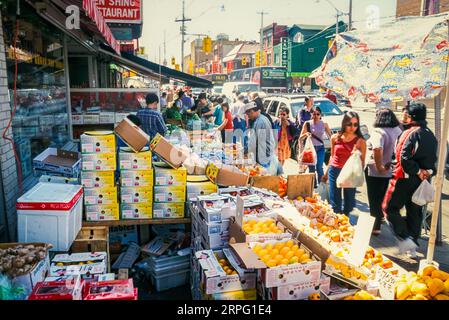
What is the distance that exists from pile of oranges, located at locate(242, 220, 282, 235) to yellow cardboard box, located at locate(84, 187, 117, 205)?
176 cm

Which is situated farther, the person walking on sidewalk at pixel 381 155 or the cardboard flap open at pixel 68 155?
the person walking on sidewalk at pixel 381 155

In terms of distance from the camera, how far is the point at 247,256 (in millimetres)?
3305

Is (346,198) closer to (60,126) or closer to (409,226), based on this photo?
(409,226)

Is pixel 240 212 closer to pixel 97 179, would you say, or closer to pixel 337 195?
pixel 97 179

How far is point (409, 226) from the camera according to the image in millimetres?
5551

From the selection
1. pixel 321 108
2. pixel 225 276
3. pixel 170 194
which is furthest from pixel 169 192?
pixel 321 108

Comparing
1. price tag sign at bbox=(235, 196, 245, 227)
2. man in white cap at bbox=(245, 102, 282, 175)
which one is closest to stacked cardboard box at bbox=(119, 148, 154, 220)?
price tag sign at bbox=(235, 196, 245, 227)

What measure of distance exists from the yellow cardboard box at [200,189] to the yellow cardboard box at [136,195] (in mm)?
518

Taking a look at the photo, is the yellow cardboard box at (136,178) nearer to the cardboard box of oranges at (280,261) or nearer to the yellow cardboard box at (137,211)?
the yellow cardboard box at (137,211)

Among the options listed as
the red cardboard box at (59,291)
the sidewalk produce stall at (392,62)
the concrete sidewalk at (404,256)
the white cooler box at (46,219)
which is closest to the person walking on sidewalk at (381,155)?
the concrete sidewalk at (404,256)

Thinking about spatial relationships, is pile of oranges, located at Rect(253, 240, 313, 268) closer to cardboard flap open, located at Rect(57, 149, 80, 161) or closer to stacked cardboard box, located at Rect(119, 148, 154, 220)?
stacked cardboard box, located at Rect(119, 148, 154, 220)

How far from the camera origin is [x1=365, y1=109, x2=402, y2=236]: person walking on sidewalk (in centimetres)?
584

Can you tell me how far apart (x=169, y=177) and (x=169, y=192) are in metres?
0.20

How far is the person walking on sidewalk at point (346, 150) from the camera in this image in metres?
6.00
